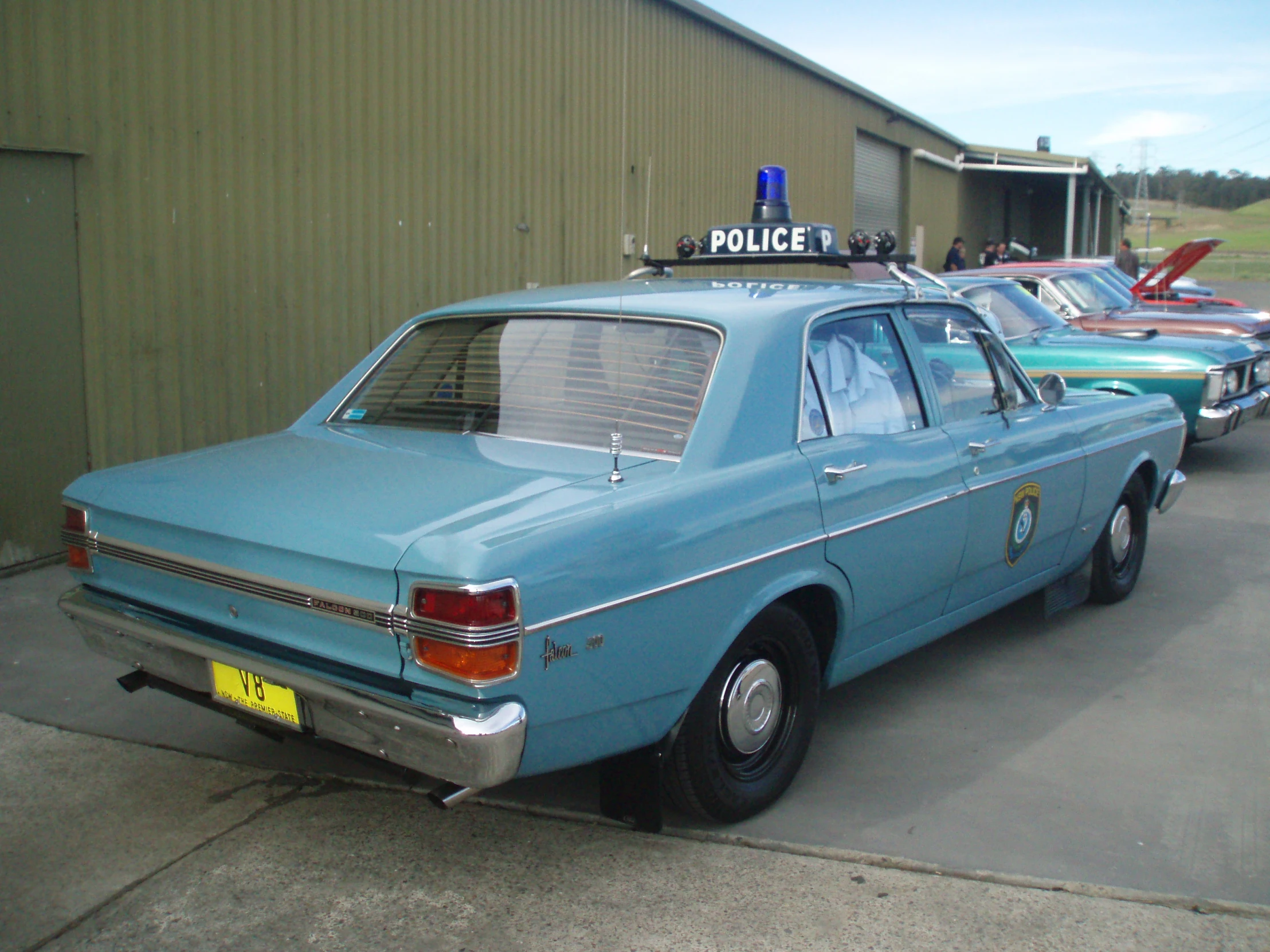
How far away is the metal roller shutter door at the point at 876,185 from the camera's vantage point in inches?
773

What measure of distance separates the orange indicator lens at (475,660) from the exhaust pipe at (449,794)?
1.05 feet

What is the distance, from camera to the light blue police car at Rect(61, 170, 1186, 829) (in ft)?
8.93

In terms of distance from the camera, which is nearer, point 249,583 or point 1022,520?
point 249,583

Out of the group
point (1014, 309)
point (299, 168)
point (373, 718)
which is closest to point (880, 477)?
point (373, 718)

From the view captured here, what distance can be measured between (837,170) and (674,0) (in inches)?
260

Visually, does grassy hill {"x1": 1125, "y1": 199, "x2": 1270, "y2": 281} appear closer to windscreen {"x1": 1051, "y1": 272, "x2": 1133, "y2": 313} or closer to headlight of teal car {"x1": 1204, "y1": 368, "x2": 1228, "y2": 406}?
windscreen {"x1": 1051, "y1": 272, "x2": 1133, "y2": 313}

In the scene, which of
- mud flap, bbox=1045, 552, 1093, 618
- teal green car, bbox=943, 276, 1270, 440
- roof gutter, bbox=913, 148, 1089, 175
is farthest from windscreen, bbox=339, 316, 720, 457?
roof gutter, bbox=913, 148, 1089, 175

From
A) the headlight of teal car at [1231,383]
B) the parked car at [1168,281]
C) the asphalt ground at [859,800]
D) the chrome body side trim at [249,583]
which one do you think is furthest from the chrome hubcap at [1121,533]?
the parked car at [1168,281]

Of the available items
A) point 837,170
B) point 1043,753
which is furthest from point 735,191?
point 1043,753

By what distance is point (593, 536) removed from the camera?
2.82 m

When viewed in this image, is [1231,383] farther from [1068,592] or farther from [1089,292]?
[1068,592]

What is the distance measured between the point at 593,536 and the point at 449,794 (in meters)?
0.72

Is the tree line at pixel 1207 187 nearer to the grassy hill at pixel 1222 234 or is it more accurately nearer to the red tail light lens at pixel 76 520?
the grassy hill at pixel 1222 234

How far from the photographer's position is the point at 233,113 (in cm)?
711
